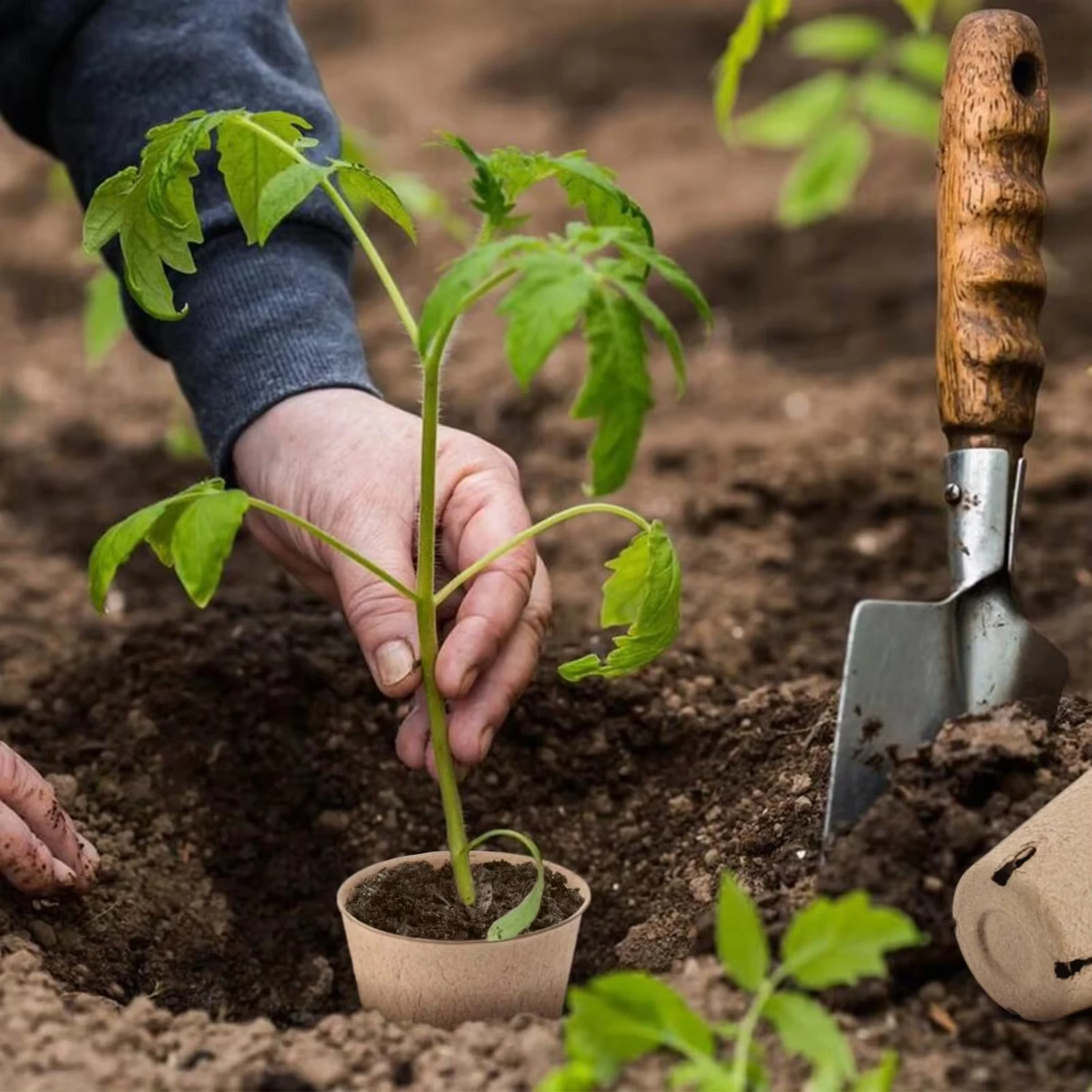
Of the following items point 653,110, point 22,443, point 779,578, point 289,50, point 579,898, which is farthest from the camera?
point 653,110

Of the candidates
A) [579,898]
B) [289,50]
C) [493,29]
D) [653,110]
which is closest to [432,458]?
[579,898]

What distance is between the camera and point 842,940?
3.90ft

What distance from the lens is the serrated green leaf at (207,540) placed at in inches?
53.4

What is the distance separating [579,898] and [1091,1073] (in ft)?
1.76

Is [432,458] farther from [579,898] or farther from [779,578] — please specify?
[779,578]

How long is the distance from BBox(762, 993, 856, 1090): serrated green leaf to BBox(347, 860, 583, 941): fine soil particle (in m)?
0.40

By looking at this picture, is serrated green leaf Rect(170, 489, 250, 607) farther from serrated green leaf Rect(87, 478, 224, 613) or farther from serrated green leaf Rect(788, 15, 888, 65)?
serrated green leaf Rect(788, 15, 888, 65)

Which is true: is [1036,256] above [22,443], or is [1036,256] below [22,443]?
above

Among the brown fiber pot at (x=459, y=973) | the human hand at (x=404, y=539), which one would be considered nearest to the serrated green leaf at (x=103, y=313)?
the human hand at (x=404, y=539)

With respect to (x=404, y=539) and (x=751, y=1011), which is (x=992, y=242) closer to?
(x=404, y=539)

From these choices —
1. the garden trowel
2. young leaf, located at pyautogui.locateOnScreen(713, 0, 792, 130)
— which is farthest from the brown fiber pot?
young leaf, located at pyautogui.locateOnScreen(713, 0, 792, 130)

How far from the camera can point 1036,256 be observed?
1.71 m

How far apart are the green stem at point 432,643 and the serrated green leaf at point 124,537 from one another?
19 cm

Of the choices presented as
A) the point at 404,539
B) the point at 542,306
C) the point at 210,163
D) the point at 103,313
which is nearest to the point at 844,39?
the point at 103,313
